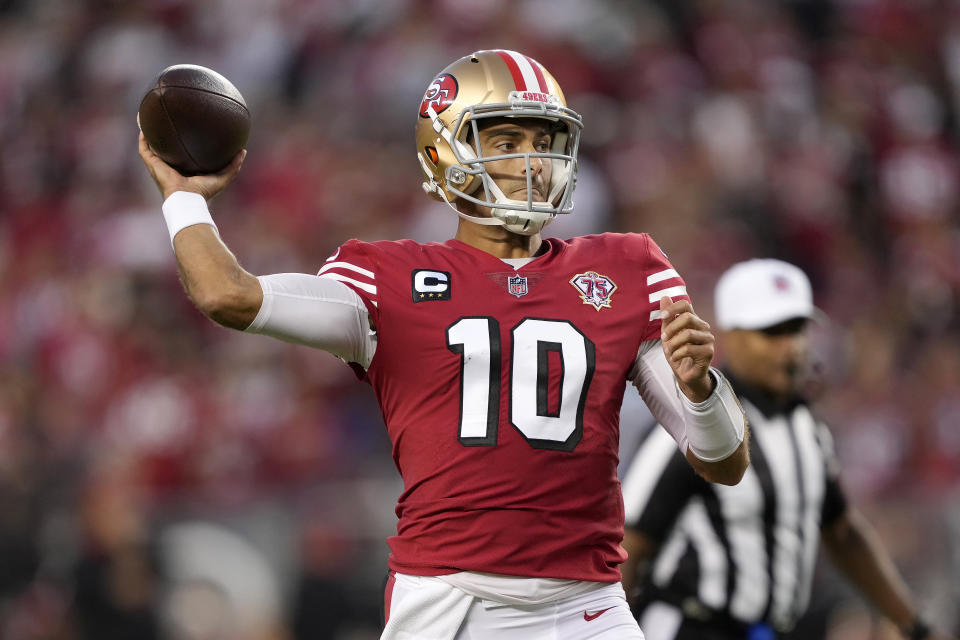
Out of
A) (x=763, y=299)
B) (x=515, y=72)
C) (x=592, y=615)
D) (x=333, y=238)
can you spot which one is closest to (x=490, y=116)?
(x=515, y=72)

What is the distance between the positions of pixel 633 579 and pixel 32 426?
15.3ft

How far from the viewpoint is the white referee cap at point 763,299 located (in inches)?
170

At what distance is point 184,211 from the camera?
2.61 metres

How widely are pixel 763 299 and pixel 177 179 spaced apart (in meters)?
2.23

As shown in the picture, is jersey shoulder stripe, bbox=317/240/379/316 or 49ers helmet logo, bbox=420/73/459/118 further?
49ers helmet logo, bbox=420/73/459/118

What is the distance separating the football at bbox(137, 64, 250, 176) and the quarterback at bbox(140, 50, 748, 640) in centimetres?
4

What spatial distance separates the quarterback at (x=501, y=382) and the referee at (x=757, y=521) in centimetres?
115

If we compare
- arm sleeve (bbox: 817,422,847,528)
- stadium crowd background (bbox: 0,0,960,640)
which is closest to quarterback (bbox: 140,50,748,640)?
arm sleeve (bbox: 817,422,847,528)

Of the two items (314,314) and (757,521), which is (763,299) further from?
(314,314)

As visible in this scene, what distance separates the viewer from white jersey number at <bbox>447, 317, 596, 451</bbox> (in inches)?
106

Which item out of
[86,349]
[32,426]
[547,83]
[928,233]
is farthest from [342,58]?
[547,83]

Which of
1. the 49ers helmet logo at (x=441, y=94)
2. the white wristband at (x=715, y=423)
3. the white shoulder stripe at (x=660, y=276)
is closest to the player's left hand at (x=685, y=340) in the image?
the white wristband at (x=715, y=423)

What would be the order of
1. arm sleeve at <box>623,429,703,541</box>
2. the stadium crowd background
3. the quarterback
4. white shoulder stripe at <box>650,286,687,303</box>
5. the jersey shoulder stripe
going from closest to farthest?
the quarterback
the jersey shoulder stripe
white shoulder stripe at <box>650,286,687,303</box>
arm sleeve at <box>623,429,703,541</box>
the stadium crowd background

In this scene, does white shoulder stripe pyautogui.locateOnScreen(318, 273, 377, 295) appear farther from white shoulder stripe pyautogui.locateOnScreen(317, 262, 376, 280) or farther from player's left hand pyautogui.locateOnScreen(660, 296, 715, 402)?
player's left hand pyautogui.locateOnScreen(660, 296, 715, 402)
